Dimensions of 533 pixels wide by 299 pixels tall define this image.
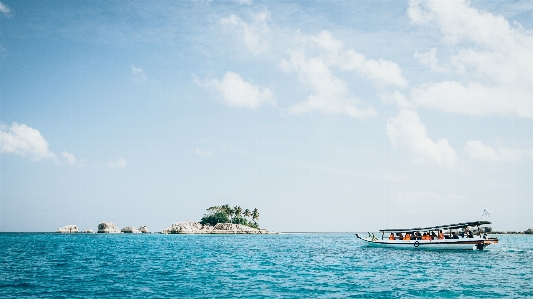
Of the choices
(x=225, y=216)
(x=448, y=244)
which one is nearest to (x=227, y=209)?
(x=225, y=216)

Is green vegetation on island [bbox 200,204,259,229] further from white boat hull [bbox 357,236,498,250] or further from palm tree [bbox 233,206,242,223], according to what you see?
white boat hull [bbox 357,236,498,250]

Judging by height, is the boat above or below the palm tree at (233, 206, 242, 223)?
below

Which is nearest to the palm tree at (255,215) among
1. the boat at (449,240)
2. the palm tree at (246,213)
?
the palm tree at (246,213)

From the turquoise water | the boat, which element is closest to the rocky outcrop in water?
the boat

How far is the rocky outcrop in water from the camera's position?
171 meters

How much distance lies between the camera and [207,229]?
17538 cm

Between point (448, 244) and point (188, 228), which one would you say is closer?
point (448, 244)

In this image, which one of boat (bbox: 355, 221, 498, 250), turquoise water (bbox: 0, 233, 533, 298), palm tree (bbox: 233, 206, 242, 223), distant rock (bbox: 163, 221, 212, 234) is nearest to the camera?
turquoise water (bbox: 0, 233, 533, 298)

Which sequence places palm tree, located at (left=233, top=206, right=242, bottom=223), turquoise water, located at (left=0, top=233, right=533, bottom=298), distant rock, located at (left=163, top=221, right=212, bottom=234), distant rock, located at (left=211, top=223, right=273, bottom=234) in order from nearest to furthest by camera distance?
turquoise water, located at (left=0, top=233, right=533, bottom=298), distant rock, located at (left=211, top=223, right=273, bottom=234), distant rock, located at (left=163, top=221, right=212, bottom=234), palm tree, located at (left=233, top=206, right=242, bottom=223)

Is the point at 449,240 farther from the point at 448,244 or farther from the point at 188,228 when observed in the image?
the point at 188,228

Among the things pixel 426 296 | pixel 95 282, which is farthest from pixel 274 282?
pixel 95 282

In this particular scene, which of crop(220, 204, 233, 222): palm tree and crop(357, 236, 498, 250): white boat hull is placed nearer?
crop(357, 236, 498, 250): white boat hull

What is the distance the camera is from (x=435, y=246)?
58.1 m

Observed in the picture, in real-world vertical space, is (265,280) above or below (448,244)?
below
